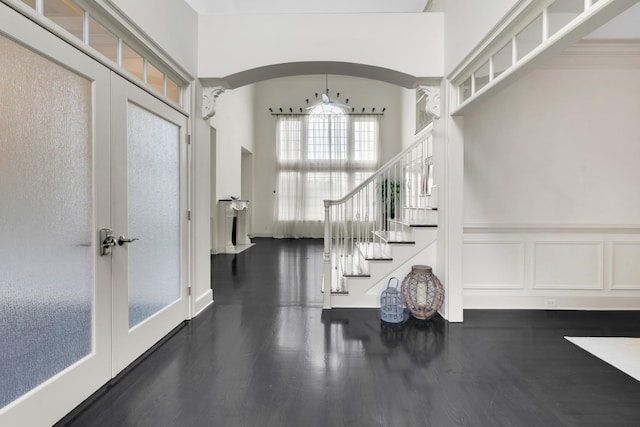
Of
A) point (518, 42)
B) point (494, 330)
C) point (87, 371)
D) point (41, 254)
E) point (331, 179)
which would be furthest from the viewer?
point (331, 179)

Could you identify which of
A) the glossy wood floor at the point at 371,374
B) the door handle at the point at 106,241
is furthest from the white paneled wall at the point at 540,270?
the door handle at the point at 106,241

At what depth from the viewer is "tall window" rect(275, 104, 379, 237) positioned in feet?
34.0

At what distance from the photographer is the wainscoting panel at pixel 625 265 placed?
3.70 metres

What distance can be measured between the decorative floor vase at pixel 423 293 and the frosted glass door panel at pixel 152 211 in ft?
7.40

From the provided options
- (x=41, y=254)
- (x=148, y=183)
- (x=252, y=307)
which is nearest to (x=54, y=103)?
(x=41, y=254)

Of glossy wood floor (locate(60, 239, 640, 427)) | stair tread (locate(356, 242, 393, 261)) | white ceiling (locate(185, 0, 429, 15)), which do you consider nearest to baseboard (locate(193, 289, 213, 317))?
glossy wood floor (locate(60, 239, 640, 427))

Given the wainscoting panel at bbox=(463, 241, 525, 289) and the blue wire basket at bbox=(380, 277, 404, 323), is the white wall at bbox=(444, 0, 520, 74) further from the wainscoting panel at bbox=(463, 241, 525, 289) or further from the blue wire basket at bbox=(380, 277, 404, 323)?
the blue wire basket at bbox=(380, 277, 404, 323)

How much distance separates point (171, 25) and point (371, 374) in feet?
10.5

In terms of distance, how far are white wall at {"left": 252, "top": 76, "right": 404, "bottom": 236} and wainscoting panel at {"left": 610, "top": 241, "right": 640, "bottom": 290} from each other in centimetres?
705

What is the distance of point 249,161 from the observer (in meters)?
10.4

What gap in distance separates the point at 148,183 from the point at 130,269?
2.23 feet

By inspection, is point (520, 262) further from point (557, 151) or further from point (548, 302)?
point (557, 151)

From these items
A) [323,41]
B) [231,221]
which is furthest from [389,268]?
[231,221]

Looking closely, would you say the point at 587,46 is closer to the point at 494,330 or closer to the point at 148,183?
the point at 494,330
